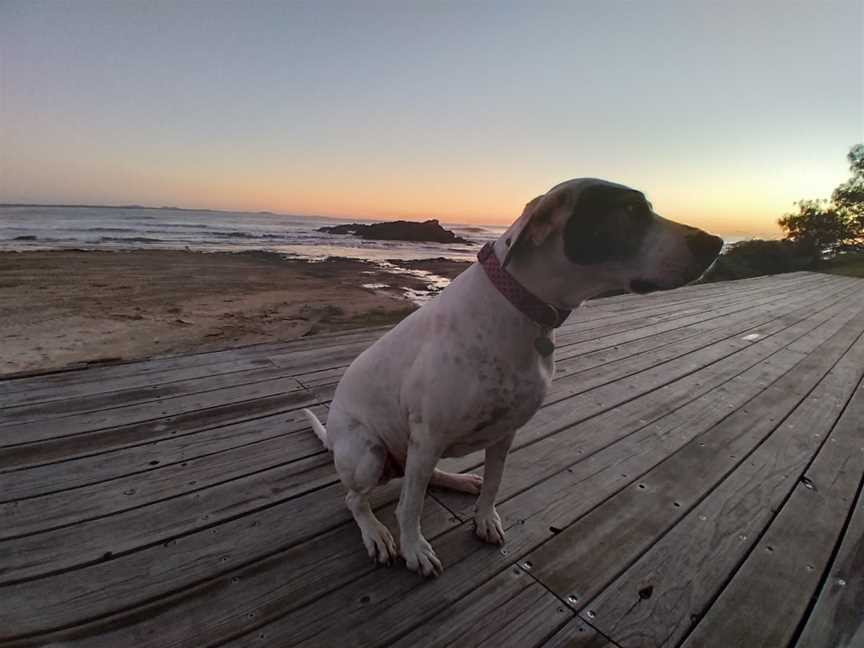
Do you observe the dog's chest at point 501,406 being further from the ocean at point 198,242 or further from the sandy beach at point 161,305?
the ocean at point 198,242

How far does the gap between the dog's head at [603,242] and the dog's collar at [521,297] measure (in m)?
0.05

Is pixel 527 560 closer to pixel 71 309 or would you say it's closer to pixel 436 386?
pixel 436 386

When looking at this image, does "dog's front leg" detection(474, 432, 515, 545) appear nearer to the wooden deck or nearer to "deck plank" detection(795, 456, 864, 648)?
the wooden deck

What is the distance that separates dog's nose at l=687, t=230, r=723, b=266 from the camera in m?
1.32

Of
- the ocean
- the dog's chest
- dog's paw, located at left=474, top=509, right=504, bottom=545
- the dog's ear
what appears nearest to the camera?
the dog's ear

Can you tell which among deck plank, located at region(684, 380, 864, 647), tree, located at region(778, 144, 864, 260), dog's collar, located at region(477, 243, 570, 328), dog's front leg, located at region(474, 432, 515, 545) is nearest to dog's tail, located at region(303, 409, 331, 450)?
dog's front leg, located at region(474, 432, 515, 545)

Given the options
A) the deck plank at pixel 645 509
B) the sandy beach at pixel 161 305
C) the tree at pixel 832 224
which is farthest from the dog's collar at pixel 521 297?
the tree at pixel 832 224

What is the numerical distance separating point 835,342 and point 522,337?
19.5 ft

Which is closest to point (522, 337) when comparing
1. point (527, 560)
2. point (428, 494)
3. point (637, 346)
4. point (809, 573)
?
point (527, 560)

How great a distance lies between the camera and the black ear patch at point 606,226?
130cm

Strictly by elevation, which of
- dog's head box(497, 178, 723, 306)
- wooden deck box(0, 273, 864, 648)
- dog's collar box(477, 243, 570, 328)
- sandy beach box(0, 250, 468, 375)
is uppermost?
dog's head box(497, 178, 723, 306)

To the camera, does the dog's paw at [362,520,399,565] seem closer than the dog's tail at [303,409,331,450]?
Yes

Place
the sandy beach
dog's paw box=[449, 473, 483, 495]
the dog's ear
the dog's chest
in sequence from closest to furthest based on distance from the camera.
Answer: the dog's ear
the dog's chest
dog's paw box=[449, 473, 483, 495]
the sandy beach

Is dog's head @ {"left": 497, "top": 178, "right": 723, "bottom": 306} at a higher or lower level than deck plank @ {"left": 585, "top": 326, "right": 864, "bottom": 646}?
higher
